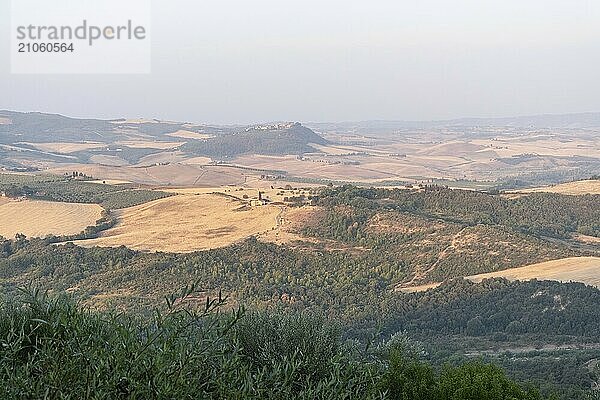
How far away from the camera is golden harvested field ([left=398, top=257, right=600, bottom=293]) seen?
3909cm

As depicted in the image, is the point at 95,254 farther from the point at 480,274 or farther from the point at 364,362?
the point at 364,362

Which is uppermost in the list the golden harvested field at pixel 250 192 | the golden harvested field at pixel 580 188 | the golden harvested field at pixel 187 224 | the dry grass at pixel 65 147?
the dry grass at pixel 65 147

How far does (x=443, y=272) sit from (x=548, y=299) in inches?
352

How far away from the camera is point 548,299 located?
1410 inches

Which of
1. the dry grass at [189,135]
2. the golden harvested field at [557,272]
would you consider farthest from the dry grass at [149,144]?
the golden harvested field at [557,272]

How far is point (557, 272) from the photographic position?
40.6 meters

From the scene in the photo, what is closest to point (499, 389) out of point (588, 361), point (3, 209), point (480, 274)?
point (588, 361)

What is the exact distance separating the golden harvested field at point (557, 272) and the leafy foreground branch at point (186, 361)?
29837mm

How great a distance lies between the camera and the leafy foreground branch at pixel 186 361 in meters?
6.87

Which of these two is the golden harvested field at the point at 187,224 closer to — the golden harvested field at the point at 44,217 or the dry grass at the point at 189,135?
the golden harvested field at the point at 44,217

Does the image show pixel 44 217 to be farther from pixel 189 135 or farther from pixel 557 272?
pixel 189 135

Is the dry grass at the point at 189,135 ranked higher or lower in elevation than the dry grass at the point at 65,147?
higher

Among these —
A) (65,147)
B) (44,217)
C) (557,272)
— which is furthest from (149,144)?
(557,272)

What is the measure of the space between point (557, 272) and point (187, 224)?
28955mm
